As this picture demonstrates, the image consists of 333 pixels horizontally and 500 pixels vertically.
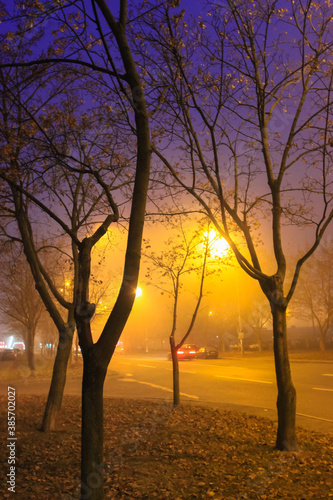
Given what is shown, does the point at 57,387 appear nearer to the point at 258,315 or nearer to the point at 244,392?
the point at 244,392

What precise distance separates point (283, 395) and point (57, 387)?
170 inches

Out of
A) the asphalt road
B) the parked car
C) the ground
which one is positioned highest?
the ground

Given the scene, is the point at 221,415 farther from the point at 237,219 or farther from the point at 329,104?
the point at 329,104

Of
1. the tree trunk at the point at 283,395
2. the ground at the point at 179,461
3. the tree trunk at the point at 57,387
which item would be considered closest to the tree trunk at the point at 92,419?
the ground at the point at 179,461

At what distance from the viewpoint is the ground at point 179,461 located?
182 inches

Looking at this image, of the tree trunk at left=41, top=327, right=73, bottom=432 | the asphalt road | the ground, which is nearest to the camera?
the ground

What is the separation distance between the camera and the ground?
4613 millimetres

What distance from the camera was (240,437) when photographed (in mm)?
6777

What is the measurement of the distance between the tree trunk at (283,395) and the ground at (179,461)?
0.22 m

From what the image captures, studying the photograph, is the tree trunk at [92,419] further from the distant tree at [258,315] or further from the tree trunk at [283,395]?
the distant tree at [258,315]

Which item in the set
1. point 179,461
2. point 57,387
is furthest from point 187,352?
point 179,461

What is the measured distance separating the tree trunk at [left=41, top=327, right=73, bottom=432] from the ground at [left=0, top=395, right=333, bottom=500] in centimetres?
23

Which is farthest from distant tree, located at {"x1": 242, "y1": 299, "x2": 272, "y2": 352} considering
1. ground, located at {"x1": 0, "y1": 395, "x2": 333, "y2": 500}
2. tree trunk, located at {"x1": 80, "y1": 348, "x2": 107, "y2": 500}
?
tree trunk, located at {"x1": 80, "y1": 348, "x2": 107, "y2": 500}

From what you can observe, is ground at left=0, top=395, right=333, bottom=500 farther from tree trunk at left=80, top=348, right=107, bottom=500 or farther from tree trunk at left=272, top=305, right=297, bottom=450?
tree trunk at left=80, top=348, right=107, bottom=500
